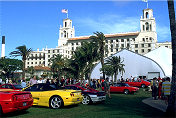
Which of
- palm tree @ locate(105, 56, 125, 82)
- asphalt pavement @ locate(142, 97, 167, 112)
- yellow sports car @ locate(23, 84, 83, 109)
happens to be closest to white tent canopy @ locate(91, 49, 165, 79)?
palm tree @ locate(105, 56, 125, 82)

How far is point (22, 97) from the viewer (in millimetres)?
8656

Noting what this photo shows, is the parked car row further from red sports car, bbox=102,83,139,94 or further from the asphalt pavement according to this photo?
red sports car, bbox=102,83,139,94

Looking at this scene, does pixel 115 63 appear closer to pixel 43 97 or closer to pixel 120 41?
pixel 43 97

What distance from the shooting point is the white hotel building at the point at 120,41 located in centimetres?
9785

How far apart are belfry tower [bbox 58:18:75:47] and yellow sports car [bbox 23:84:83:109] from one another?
372 ft

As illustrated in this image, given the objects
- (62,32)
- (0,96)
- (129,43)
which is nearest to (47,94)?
(0,96)

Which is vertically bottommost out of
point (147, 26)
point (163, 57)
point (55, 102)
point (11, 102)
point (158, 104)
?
point (158, 104)

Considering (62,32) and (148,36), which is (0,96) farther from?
(62,32)

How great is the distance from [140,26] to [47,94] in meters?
104

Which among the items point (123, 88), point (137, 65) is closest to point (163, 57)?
point (137, 65)

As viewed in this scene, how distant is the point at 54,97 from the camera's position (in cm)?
1071

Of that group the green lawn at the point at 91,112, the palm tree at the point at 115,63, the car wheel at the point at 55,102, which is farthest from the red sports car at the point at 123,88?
the palm tree at the point at 115,63

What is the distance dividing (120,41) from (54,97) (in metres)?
101

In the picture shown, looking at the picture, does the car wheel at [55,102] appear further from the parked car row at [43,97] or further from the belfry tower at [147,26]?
the belfry tower at [147,26]
